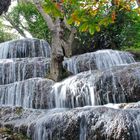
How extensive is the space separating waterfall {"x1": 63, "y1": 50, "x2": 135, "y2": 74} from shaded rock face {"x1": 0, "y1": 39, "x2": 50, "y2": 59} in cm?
436

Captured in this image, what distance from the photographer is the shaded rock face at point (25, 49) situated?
750 inches

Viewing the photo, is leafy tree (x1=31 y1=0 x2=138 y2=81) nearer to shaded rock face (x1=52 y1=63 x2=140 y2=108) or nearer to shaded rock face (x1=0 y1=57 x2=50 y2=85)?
shaded rock face (x1=0 y1=57 x2=50 y2=85)

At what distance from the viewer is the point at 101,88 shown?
423 inches

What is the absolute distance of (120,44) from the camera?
828 inches

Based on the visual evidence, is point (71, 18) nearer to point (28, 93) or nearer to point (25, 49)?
point (28, 93)

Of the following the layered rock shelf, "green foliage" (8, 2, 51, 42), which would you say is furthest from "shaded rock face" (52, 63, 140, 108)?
"green foliage" (8, 2, 51, 42)

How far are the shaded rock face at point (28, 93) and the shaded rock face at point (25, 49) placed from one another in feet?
23.4

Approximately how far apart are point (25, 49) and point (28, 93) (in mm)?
7693

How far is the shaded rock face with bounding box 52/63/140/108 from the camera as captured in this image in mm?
10469

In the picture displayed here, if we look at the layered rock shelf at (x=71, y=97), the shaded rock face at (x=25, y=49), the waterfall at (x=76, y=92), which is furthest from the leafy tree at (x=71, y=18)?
the waterfall at (x=76, y=92)

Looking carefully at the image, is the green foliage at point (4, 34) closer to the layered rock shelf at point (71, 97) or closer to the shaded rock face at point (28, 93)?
the layered rock shelf at point (71, 97)

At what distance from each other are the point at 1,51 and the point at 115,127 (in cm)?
1334

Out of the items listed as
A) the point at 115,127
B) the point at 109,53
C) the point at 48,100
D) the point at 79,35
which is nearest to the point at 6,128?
the point at 115,127

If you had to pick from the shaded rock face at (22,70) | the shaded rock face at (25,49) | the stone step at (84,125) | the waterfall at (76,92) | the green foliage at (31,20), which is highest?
the green foliage at (31,20)
